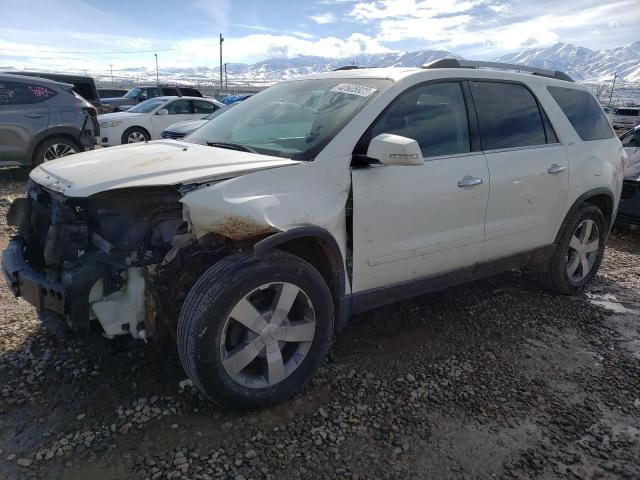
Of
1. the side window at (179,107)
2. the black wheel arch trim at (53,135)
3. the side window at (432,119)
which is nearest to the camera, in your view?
the side window at (432,119)

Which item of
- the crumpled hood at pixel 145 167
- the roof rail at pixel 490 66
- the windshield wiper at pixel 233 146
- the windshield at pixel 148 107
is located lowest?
the windshield at pixel 148 107

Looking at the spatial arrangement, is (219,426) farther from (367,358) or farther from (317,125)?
(317,125)

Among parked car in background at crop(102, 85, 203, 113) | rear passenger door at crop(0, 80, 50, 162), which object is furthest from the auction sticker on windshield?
parked car in background at crop(102, 85, 203, 113)

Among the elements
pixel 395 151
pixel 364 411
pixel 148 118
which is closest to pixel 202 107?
pixel 148 118

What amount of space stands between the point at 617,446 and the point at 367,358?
1425 mm

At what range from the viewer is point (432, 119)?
3.28 metres

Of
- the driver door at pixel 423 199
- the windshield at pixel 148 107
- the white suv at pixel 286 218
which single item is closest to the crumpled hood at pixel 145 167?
the white suv at pixel 286 218

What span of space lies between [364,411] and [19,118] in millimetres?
7915

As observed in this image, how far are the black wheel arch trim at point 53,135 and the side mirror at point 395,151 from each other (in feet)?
24.4

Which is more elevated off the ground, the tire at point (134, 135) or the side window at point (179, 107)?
the side window at point (179, 107)

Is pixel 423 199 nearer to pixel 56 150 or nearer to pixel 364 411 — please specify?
pixel 364 411

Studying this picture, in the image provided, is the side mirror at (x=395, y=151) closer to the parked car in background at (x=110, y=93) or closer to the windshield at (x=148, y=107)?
the windshield at (x=148, y=107)

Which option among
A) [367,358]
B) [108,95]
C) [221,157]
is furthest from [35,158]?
[108,95]

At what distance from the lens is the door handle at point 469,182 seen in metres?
3.22
